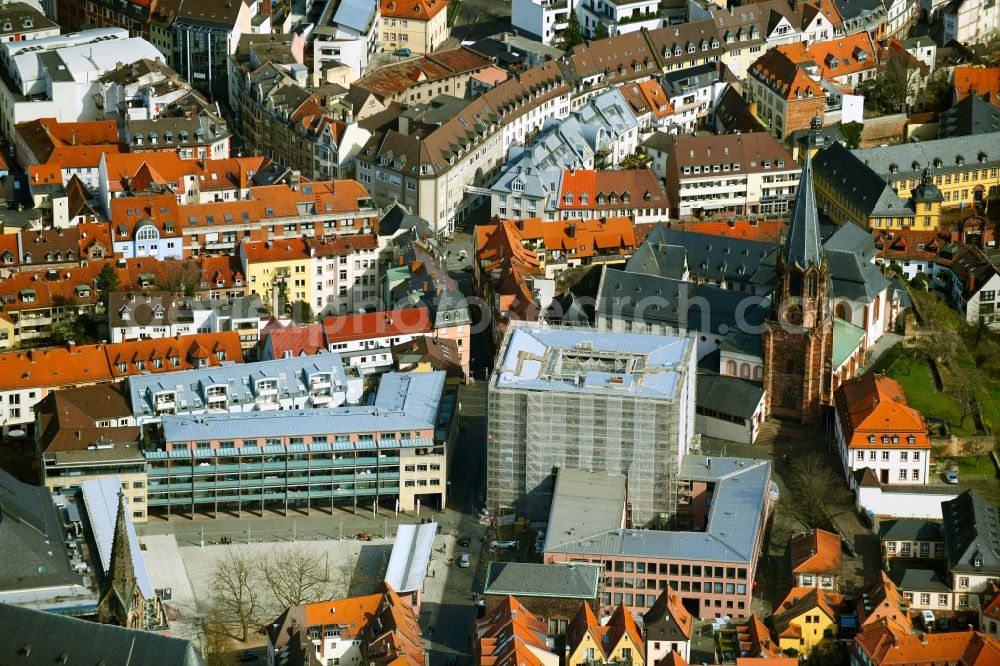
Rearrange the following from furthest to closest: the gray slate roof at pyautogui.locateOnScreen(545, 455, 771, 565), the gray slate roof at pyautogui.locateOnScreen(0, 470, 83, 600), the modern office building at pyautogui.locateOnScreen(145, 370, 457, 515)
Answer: the modern office building at pyautogui.locateOnScreen(145, 370, 457, 515)
the gray slate roof at pyautogui.locateOnScreen(545, 455, 771, 565)
the gray slate roof at pyautogui.locateOnScreen(0, 470, 83, 600)

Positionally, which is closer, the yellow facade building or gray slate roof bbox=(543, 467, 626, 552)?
the yellow facade building

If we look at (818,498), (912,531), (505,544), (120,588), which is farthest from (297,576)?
(912,531)

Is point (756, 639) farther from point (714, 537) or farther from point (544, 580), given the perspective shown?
point (544, 580)

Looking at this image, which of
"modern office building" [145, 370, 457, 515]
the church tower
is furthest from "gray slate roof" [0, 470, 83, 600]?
"modern office building" [145, 370, 457, 515]

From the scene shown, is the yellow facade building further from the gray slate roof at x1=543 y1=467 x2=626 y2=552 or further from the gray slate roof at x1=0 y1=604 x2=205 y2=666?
the gray slate roof at x1=0 y1=604 x2=205 y2=666

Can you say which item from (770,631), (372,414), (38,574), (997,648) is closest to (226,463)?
(372,414)

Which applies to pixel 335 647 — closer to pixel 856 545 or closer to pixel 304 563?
pixel 304 563
